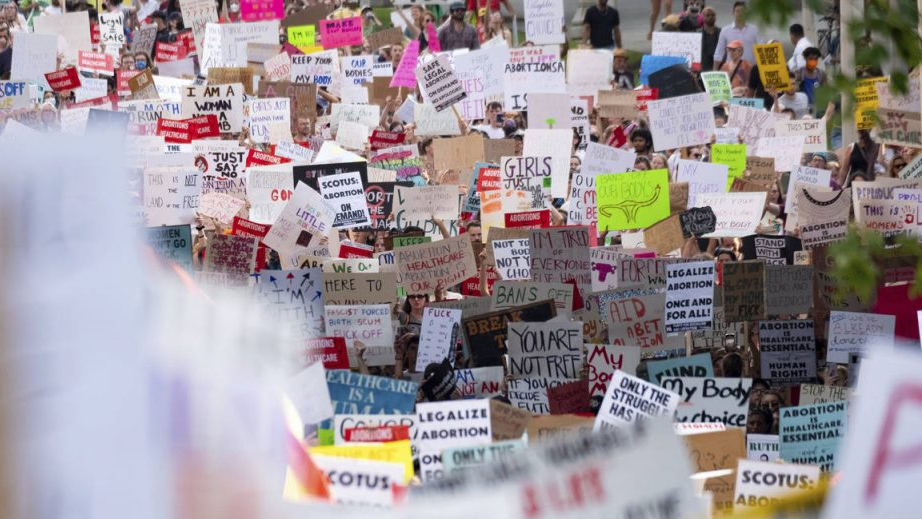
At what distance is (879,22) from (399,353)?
593 centimetres

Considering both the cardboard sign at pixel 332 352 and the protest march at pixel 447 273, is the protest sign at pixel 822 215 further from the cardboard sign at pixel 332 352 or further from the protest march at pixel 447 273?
the cardboard sign at pixel 332 352

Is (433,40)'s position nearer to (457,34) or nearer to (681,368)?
(457,34)

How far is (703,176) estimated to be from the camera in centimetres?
1359

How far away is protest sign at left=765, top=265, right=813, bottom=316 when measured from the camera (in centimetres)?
959

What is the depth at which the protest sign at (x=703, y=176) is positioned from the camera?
13406mm

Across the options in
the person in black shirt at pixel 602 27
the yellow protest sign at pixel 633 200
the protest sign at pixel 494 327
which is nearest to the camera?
the protest sign at pixel 494 327

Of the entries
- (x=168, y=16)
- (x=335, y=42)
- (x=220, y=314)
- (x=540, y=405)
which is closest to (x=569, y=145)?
(x=335, y=42)

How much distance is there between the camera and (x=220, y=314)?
195 cm

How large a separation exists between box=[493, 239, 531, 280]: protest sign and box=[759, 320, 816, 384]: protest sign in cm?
204

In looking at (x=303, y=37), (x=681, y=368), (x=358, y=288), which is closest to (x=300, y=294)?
(x=358, y=288)

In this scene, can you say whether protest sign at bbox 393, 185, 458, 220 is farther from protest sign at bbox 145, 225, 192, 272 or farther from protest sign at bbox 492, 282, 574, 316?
protest sign at bbox 145, 225, 192, 272

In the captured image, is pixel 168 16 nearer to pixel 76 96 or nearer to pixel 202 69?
pixel 202 69

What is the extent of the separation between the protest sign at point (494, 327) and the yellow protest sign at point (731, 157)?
627cm

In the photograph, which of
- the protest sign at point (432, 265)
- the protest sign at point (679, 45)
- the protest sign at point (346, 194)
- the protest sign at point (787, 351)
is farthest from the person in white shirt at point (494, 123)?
the protest sign at point (787, 351)
